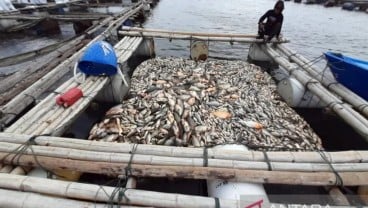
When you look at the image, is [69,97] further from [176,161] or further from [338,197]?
[338,197]

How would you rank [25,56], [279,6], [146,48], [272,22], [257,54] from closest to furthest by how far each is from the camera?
1. [25,56]
2. [279,6]
3. [272,22]
4. [257,54]
5. [146,48]

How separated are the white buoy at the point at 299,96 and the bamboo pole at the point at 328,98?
207 mm

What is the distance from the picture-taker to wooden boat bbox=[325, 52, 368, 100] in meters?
6.59

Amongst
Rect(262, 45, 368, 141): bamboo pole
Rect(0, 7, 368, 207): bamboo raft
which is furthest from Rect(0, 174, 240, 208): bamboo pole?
Rect(262, 45, 368, 141): bamboo pole

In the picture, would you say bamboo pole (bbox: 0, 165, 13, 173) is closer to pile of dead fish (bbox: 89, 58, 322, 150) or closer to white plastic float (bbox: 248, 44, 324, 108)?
pile of dead fish (bbox: 89, 58, 322, 150)

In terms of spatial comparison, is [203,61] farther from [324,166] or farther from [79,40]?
[324,166]

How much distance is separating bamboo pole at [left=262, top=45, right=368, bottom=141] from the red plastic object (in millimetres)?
6769

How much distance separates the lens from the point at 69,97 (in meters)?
5.80

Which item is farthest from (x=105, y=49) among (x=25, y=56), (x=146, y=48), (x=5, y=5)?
(x=5, y=5)

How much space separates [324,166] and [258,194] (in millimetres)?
1282

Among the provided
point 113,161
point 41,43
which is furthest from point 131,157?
point 41,43

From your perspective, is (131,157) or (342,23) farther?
(342,23)

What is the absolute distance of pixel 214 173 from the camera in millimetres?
3715

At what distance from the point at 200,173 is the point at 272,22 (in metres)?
9.47
